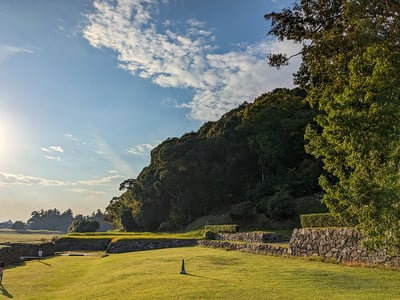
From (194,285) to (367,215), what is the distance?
19.8 feet

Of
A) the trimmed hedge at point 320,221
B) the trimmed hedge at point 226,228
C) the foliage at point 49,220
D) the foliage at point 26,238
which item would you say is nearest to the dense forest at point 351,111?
the trimmed hedge at point 320,221

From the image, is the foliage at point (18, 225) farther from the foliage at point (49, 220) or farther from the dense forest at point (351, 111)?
the dense forest at point (351, 111)

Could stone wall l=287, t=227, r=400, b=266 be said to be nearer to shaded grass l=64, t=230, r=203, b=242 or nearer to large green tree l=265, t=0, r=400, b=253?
large green tree l=265, t=0, r=400, b=253

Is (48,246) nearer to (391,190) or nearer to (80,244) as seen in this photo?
(80,244)

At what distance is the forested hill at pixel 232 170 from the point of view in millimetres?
41562

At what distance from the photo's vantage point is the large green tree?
31.6 feet

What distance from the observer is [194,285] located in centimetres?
1202

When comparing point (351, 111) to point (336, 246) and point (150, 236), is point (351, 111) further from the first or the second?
point (150, 236)

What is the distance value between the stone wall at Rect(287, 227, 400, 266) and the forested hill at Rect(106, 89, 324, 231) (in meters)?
17.5

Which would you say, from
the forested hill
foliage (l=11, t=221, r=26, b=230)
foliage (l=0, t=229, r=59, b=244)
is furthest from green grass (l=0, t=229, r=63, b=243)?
foliage (l=11, t=221, r=26, b=230)

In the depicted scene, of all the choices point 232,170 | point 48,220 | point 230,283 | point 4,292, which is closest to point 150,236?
point 232,170

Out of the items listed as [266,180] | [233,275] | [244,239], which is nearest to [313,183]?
[266,180]

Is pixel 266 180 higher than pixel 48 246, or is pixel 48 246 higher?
pixel 266 180

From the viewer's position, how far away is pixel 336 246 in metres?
17.7
